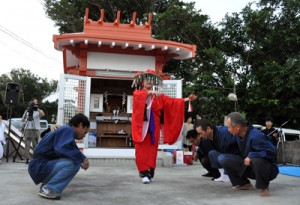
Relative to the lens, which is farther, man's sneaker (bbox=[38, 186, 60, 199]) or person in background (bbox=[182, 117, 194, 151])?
person in background (bbox=[182, 117, 194, 151])

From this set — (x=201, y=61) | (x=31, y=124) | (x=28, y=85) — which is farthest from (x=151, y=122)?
(x=28, y=85)

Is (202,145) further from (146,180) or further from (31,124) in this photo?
(31,124)

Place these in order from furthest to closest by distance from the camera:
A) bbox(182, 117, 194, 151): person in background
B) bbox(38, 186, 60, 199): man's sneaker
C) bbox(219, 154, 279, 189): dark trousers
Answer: bbox(182, 117, 194, 151): person in background
bbox(219, 154, 279, 189): dark trousers
bbox(38, 186, 60, 199): man's sneaker

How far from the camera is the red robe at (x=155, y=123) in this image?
4.44m

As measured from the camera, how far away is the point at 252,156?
326cm

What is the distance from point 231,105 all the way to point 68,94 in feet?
20.6

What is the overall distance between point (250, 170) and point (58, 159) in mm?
2049

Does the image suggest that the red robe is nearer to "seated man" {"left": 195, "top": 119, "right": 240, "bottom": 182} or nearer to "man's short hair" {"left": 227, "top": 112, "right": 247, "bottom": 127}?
"seated man" {"left": 195, "top": 119, "right": 240, "bottom": 182}

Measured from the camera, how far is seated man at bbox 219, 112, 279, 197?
324cm

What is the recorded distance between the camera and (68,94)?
7469 millimetres

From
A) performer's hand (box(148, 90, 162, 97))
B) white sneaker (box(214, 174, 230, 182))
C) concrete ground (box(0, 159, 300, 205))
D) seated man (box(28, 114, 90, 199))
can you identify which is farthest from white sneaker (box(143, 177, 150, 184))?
seated man (box(28, 114, 90, 199))

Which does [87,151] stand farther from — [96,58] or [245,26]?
[245,26]

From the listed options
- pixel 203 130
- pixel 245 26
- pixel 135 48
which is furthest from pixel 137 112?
pixel 245 26

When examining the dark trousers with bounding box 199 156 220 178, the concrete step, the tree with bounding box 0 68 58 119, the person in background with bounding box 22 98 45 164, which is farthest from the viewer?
the tree with bounding box 0 68 58 119
